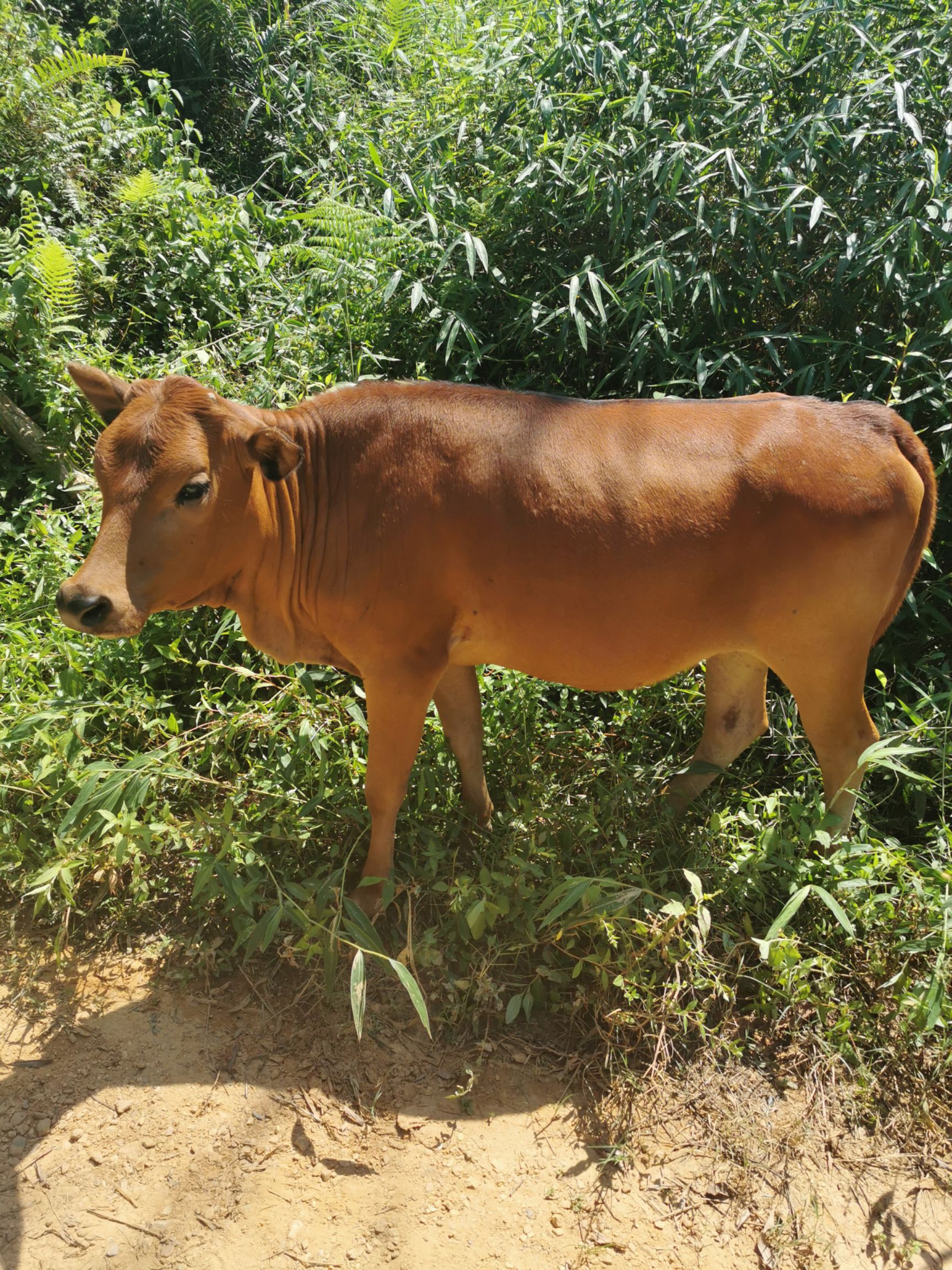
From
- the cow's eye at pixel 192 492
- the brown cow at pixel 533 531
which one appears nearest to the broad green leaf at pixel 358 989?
the brown cow at pixel 533 531

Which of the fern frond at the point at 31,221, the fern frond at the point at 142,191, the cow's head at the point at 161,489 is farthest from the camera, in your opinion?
the fern frond at the point at 142,191

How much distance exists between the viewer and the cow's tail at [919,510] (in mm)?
3572

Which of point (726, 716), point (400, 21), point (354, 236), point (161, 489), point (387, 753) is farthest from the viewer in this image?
point (400, 21)

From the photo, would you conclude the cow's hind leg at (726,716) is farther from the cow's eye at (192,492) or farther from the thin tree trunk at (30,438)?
the thin tree trunk at (30,438)

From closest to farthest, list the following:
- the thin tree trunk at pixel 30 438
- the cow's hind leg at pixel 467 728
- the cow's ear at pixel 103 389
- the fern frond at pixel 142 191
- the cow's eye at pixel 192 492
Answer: the cow's eye at pixel 192 492 → the cow's ear at pixel 103 389 → the cow's hind leg at pixel 467 728 → the thin tree trunk at pixel 30 438 → the fern frond at pixel 142 191

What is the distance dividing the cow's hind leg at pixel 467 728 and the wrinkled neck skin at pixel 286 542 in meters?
0.68

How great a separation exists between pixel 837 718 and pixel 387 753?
1.80 m

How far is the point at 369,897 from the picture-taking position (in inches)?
152

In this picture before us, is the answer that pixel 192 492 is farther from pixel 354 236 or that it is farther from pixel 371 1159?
pixel 354 236

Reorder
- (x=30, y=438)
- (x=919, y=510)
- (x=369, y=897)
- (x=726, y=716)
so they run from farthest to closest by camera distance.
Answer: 1. (x=30, y=438)
2. (x=726, y=716)
3. (x=369, y=897)
4. (x=919, y=510)

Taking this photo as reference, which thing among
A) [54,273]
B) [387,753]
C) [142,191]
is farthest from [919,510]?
[142,191]

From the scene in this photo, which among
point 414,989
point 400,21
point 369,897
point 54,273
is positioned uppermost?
point 400,21

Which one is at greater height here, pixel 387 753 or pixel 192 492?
pixel 192 492

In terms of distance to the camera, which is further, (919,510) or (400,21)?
(400,21)
